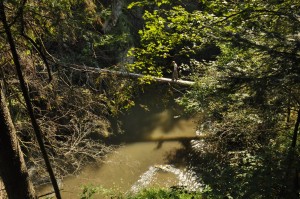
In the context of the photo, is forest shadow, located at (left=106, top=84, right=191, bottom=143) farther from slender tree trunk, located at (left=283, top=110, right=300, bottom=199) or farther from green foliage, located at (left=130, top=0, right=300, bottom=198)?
slender tree trunk, located at (left=283, top=110, right=300, bottom=199)

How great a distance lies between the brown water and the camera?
8672mm

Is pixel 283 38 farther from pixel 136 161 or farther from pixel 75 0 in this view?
pixel 136 161

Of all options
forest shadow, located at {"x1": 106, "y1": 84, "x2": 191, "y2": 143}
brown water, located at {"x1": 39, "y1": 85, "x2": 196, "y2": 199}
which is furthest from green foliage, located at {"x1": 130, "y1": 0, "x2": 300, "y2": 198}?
forest shadow, located at {"x1": 106, "y1": 84, "x2": 191, "y2": 143}

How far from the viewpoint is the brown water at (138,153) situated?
867cm

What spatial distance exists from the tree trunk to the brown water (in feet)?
12.0

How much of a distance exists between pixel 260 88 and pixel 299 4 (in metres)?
1.21

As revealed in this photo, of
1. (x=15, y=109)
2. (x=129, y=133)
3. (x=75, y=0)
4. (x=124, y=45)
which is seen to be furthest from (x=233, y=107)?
(x=124, y=45)

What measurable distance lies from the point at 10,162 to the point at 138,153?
6738 mm

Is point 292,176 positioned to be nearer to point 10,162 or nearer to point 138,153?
point 10,162

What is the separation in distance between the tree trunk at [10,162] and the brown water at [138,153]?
12.0ft

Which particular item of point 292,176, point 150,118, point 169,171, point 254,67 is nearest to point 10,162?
point 254,67

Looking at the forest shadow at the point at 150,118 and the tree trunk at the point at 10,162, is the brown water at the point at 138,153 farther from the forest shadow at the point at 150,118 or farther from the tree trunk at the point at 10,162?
the tree trunk at the point at 10,162

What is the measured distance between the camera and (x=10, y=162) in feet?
11.6

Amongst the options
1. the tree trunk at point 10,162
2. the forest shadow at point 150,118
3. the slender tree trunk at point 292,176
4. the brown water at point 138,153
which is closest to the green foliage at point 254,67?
the slender tree trunk at point 292,176
